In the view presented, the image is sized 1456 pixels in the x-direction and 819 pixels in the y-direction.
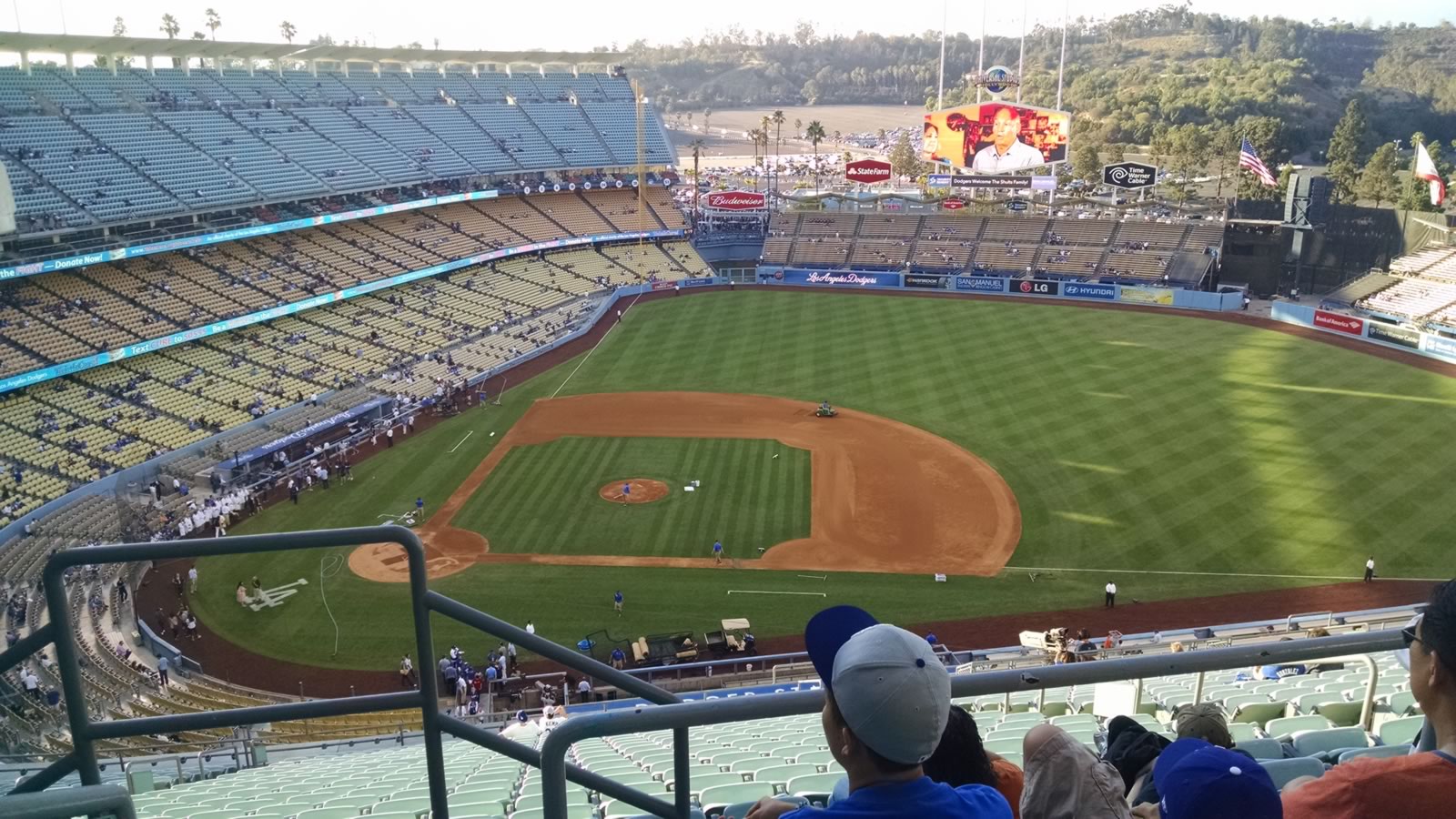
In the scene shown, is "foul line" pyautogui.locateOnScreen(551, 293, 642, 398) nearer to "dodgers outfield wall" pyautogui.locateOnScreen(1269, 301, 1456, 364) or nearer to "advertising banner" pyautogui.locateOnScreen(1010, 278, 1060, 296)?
"advertising banner" pyautogui.locateOnScreen(1010, 278, 1060, 296)

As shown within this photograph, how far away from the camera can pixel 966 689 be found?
10.3 feet

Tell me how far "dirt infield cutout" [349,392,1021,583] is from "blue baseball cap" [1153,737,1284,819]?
20.7 metres

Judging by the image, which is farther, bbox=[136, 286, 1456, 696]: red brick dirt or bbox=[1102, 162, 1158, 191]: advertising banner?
bbox=[1102, 162, 1158, 191]: advertising banner

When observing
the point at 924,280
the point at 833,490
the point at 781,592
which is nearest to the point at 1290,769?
the point at 781,592

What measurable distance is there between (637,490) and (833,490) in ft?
20.7

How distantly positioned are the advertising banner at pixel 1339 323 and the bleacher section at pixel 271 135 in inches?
1726

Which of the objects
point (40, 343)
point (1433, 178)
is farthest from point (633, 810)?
point (1433, 178)

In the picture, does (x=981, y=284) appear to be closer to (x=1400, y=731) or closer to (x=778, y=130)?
(x=778, y=130)

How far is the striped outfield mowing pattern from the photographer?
93.8 feet

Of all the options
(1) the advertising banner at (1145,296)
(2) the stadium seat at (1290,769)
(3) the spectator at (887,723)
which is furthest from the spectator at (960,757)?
(1) the advertising banner at (1145,296)

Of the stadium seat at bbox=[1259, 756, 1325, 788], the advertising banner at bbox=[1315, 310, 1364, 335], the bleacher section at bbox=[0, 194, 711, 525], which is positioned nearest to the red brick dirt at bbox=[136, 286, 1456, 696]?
the bleacher section at bbox=[0, 194, 711, 525]

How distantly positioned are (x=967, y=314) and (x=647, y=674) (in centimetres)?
3772

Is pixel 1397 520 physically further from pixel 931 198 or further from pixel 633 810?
pixel 931 198

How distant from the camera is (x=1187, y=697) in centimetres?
Answer: 1236
